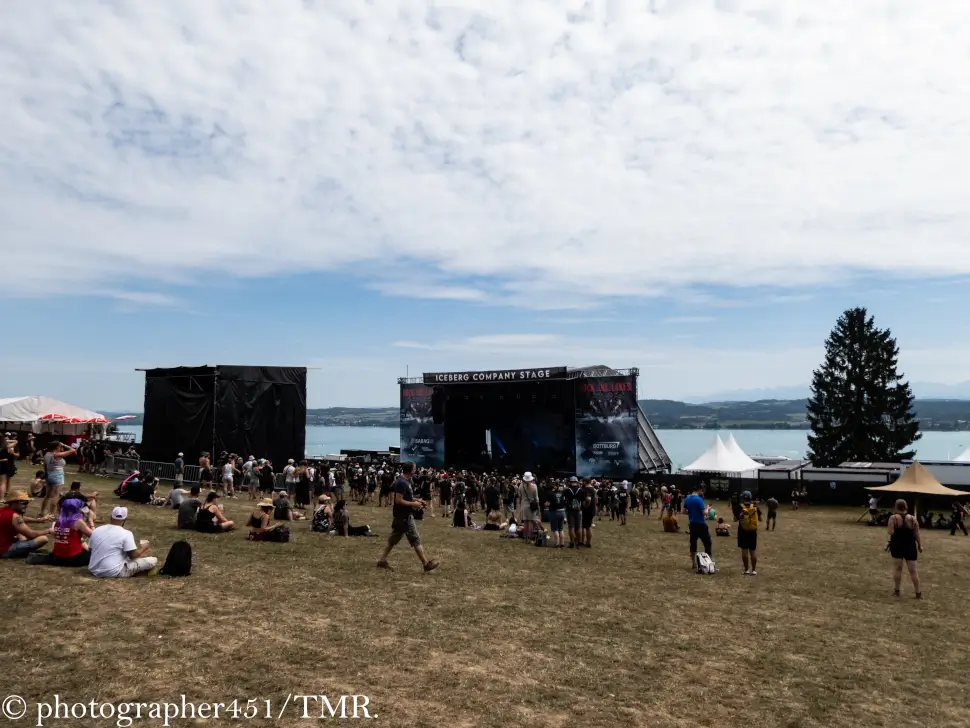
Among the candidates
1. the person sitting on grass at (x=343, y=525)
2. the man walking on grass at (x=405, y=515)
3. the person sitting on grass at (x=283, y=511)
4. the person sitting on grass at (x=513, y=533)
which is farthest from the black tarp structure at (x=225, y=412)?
the man walking on grass at (x=405, y=515)

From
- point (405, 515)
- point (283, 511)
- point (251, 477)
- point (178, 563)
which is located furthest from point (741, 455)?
point (178, 563)

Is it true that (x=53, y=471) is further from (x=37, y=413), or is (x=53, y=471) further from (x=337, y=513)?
(x=37, y=413)

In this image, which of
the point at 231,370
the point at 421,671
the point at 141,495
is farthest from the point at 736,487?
the point at 421,671

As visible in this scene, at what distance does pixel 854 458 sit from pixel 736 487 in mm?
18191

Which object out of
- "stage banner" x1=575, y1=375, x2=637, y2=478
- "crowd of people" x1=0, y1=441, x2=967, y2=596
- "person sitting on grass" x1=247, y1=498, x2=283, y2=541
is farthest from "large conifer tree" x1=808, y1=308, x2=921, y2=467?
"person sitting on grass" x1=247, y1=498, x2=283, y2=541

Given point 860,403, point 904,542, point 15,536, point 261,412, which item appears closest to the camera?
point 15,536

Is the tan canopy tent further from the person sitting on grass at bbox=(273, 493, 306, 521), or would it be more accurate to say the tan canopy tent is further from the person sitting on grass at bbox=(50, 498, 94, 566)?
the person sitting on grass at bbox=(50, 498, 94, 566)

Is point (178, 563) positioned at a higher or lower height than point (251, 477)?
lower

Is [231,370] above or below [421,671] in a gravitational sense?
above

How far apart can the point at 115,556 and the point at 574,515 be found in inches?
356

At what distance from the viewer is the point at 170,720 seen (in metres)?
4.77

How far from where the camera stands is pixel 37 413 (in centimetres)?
4072

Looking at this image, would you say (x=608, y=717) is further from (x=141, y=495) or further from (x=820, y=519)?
(x=820, y=519)

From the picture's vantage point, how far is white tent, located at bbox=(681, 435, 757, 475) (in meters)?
36.0
